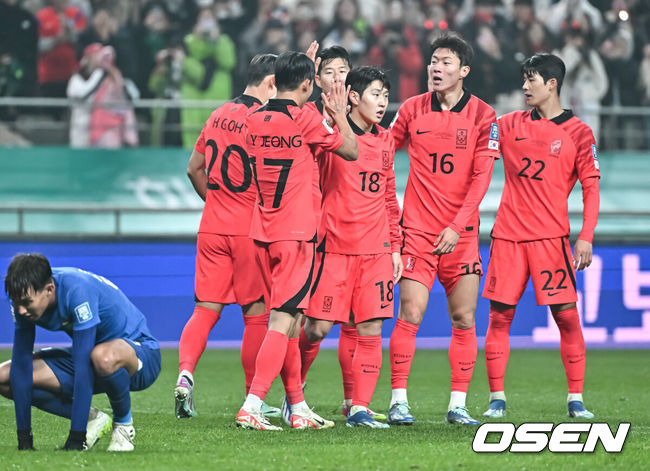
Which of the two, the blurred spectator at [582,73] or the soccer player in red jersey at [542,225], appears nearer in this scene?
the soccer player in red jersey at [542,225]

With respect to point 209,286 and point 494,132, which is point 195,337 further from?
point 494,132

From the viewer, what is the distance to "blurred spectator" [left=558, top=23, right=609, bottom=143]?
1421cm

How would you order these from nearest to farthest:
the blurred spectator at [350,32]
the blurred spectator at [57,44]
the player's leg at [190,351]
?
the player's leg at [190,351] → the blurred spectator at [57,44] → the blurred spectator at [350,32]

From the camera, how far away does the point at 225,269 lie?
23.0ft

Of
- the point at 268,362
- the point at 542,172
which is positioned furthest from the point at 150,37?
the point at 268,362

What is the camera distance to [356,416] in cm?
612

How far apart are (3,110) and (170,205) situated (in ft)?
7.36

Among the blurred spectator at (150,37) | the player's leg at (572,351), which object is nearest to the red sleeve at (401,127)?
the player's leg at (572,351)

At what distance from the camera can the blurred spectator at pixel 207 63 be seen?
13.6 m

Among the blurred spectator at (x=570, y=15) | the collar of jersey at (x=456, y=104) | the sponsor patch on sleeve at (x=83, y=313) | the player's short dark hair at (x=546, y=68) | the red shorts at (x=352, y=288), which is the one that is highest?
the blurred spectator at (x=570, y=15)

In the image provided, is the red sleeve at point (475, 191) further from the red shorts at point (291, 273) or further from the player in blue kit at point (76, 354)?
the player in blue kit at point (76, 354)

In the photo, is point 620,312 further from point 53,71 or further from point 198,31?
point 53,71

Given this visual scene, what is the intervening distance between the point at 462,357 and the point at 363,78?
176 cm

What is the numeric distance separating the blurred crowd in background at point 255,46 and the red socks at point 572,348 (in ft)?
23.5
